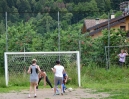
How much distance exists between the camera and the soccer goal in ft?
70.8

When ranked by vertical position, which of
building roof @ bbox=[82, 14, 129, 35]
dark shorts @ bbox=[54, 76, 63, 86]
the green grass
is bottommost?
the green grass

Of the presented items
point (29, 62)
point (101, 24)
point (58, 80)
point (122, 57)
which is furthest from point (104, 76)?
point (101, 24)

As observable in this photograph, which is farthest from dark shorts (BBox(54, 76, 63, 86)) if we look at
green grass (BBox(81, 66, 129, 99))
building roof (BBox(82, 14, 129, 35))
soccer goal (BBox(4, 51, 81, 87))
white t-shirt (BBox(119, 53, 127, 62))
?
building roof (BBox(82, 14, 129, 35))

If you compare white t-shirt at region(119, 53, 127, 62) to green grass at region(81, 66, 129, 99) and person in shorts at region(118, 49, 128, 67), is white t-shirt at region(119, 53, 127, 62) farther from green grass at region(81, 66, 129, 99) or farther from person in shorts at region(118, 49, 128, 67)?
green grass at region(81, 66, 129, 99)

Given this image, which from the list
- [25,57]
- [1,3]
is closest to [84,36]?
[25,57]

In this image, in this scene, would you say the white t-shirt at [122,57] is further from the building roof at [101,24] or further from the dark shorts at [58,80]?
the dark shorts at [58,80]

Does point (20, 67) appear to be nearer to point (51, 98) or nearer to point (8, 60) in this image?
point (8, 60)

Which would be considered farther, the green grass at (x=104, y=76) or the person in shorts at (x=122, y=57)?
the person in shorts at (x=122, y=57)

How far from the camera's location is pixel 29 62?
2250cm

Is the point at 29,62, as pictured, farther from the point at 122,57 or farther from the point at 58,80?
the point at 122,57

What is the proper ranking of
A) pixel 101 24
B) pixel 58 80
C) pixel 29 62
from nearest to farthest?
pixel 58 80 < pixel 29 62 < pixel 101 24

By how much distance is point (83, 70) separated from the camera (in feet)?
79.2

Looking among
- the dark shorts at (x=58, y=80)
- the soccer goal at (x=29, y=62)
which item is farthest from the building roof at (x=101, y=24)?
the dark shorts at (x=58, y=80)

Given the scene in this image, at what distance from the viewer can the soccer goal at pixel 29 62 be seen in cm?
2158
